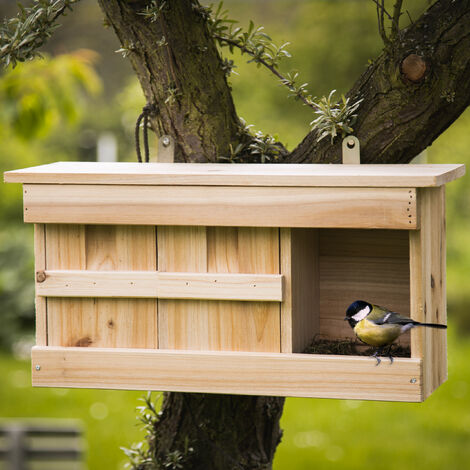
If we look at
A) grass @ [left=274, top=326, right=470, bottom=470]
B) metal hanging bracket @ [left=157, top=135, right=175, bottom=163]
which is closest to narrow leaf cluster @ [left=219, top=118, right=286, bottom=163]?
metal hanging bracket @ [left=157, top=135, right=175, bottom=163]

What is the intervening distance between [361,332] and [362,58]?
4651 mm

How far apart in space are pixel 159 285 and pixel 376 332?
A: 1.66 ft

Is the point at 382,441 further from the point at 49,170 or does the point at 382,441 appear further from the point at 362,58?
the point at 49,170

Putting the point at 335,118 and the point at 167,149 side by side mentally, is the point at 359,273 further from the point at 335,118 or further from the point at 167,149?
the point at 167,149

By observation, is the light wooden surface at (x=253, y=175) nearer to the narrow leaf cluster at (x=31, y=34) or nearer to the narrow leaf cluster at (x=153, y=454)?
the narrow leaf cluster at (x=31, y=34)

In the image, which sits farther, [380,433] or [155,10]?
[380,433]

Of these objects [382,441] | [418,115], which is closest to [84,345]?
[418,115]

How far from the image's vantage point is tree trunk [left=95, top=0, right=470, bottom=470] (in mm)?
1894

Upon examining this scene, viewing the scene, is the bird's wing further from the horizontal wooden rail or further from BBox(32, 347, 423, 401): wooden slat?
the horizontal wooden rail

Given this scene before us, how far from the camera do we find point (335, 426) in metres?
4.98

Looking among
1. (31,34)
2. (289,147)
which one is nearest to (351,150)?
(31,34)

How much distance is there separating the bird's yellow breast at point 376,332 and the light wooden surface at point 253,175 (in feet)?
1.05

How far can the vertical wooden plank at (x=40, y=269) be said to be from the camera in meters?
1.92

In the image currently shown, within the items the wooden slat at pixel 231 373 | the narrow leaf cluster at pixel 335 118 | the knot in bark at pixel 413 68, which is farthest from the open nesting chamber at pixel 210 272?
the knot in bark at pixel 413 68
